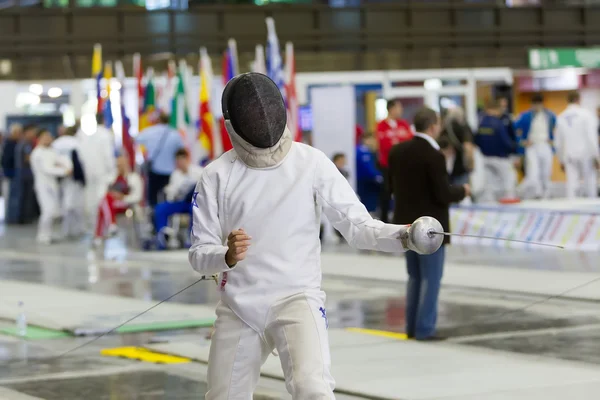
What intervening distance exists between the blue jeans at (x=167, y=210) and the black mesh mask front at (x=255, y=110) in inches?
526

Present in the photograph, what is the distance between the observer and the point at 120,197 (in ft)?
69.4

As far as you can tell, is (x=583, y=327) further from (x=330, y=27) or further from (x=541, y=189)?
(x=330, y=27)

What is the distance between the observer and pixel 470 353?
8.98 m

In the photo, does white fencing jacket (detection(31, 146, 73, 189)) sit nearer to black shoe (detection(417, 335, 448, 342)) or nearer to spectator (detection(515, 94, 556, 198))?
spectator (detection(515, 94, 556, 198))

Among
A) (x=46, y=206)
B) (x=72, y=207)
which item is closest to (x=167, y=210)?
(x=46, y=206)

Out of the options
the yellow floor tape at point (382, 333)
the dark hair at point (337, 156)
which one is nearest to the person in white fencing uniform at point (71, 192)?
the dark hair at point (337, 156)

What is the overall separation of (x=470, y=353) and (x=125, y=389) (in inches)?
98.6

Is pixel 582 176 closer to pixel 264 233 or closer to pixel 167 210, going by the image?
pixel 167 210

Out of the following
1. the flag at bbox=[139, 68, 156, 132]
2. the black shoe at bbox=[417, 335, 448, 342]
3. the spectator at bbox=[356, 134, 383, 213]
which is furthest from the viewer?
the flag at bbox=[139, 68, 156, 132]

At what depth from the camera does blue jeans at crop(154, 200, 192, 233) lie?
18562mm

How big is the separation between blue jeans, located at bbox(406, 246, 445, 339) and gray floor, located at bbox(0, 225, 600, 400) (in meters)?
0.26

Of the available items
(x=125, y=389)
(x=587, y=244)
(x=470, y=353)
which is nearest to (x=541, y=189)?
(x=587, y=244)

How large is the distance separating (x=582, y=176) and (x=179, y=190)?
7.80 meters

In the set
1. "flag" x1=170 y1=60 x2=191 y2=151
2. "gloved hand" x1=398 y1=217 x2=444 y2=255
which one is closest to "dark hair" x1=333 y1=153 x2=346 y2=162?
"flag" x1=170 y1=60 x2=191 y2=151
